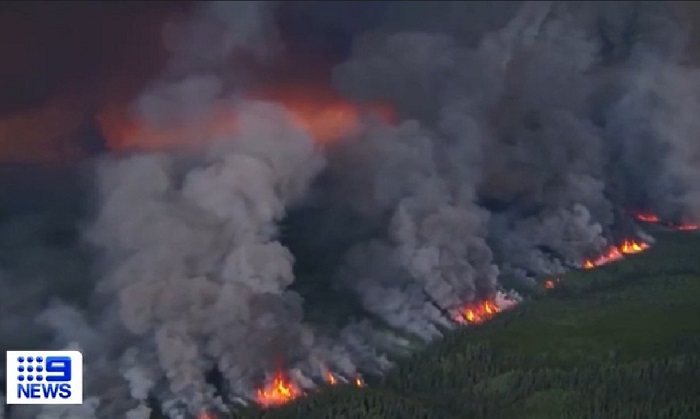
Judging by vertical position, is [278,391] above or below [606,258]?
below

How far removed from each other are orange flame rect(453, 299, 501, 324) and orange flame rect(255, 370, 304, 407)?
7963 mm

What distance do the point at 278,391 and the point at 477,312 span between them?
9.75 m

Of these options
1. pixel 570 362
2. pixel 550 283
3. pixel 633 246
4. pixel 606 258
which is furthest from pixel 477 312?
pixel 633 246

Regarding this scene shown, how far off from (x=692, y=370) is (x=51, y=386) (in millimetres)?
14631

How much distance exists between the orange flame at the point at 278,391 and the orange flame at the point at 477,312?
26.1 ft

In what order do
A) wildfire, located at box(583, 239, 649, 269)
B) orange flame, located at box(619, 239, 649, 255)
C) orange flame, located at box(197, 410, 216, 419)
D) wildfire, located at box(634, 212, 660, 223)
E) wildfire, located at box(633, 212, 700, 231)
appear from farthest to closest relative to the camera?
wildfire, located at box(634, 212, 660, 223) → orange flame, located at box(619, 239, 649, 255) → wildfire, located at box(583, 239, 649, 269) → wildfire, located at box(633, 212, 700, 231) → orange flame, located at box(197, 410, 216, 419)

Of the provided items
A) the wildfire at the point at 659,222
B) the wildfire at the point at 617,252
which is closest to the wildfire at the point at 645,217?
the wildfire at the point at 659,222

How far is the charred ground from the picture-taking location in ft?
75.3

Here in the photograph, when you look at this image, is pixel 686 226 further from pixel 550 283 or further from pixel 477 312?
pixel 477 312

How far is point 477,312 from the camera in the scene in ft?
106

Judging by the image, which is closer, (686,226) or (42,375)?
(42,375)

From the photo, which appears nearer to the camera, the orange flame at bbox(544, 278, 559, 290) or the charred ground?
the charred ground

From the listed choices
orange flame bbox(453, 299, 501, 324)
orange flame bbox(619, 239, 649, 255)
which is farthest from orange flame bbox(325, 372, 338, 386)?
orange flame bbox(619, 239, 649, 255)

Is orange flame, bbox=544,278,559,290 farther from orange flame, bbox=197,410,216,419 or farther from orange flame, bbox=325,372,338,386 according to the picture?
orange flame, bbox=197,410,216,419
